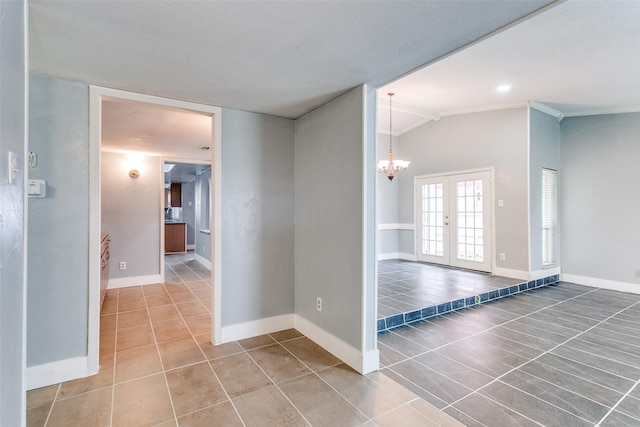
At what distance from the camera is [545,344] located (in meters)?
2.82

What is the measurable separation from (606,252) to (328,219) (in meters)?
5.06

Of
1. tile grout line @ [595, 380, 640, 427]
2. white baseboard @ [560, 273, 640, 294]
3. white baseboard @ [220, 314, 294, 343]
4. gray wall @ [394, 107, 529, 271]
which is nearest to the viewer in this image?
tile grout line @ [595, 380, 640, 427]

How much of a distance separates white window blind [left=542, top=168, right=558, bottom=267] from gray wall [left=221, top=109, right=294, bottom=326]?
4.69m

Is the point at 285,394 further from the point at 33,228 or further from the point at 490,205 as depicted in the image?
the point at 490,205

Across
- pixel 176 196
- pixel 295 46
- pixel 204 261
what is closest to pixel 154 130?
pixel 295 46

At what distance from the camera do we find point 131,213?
197 inches

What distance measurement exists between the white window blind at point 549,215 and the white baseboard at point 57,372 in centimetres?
637

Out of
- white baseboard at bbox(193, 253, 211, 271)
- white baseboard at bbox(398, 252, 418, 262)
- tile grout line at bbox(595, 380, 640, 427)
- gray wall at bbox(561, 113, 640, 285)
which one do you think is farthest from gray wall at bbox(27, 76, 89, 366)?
gray wall at bbox(561, 113, 640, 285)

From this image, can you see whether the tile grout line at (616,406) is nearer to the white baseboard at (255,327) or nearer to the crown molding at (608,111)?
the white baseboard at (255,327)

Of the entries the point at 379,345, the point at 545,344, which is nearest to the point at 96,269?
the point at 379,345

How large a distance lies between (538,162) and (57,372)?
666cm

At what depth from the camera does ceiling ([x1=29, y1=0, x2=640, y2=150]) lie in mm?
1468

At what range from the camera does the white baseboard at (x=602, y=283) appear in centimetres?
462

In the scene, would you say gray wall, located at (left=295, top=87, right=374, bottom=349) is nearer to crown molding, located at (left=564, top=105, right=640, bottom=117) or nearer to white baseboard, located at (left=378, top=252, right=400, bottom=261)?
white baseboard, located at (left=378, top=252, right=400, bottom=261)
